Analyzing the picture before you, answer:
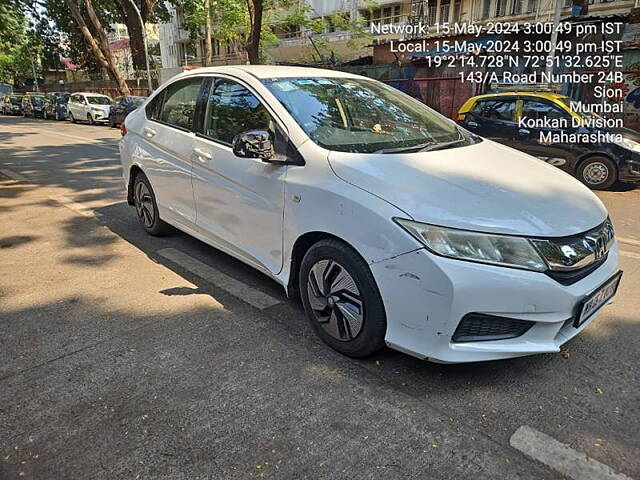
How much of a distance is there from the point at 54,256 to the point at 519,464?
4324 millimetres

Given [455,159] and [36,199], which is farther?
[36,199]

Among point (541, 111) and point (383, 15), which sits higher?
point (383, 15)

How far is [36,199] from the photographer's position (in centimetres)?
693

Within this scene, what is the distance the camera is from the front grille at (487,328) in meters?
2.34

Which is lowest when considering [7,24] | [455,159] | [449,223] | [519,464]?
[519,464]

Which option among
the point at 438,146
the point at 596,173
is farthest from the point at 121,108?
the point at 438,146

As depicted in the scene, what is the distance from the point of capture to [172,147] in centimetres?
420

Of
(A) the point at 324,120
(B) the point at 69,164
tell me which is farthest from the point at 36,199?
(A) the point at 324,120

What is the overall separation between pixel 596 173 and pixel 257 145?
7.38 m

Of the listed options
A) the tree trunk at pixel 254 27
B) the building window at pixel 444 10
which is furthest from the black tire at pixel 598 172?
the building window at pixel 444 10

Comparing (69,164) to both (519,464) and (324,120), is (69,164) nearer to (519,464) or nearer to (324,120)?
(324,120)

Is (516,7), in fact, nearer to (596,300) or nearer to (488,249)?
(596,300)

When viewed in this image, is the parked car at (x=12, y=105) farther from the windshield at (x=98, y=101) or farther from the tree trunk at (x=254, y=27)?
the tree trunk at (x=254, y=27)

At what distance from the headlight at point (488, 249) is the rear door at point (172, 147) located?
95.6 inches
